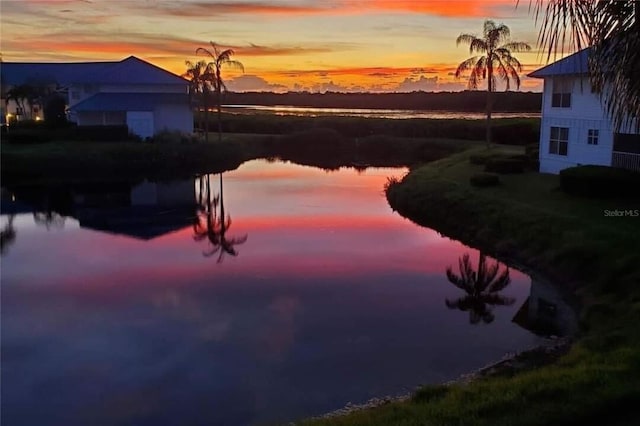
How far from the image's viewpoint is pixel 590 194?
69.2 ft

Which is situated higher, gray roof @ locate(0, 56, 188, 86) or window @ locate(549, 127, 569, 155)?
gray roof @ locate(0, 56, 188, 86)

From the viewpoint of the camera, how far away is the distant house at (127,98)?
45812mm

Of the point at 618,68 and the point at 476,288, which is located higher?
the point at 618,68

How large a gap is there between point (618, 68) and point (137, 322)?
10.8 m

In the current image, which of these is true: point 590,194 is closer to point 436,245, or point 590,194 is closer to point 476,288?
point 436,245

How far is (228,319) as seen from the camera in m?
13.6

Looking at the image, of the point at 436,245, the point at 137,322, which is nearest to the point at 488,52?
the point at 436,245

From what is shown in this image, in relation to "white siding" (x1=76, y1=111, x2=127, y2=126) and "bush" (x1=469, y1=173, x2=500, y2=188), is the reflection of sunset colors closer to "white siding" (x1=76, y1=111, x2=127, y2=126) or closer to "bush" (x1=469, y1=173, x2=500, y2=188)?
"bush" (x1=469, y1=173, x2=500, y2=188)

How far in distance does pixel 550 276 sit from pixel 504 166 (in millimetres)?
13072

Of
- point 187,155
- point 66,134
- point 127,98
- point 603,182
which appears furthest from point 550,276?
point 127,98

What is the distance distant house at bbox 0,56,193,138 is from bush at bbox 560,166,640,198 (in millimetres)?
32353

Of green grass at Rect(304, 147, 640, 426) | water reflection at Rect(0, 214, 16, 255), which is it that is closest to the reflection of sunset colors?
water reflection at Rect(0, 214, 16, 255)

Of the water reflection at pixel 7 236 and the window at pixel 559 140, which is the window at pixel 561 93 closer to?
the window at pixel 559 140

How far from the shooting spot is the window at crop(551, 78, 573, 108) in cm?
2708
